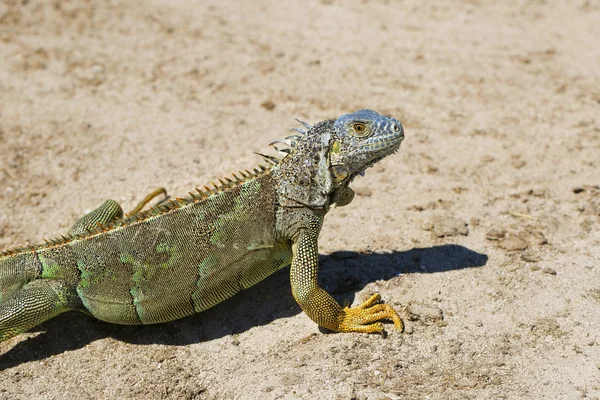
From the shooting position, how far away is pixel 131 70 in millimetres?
11289

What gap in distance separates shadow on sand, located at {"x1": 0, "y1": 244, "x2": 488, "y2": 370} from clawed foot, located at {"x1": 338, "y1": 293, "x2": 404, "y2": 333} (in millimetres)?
468

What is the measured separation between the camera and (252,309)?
6.91 m

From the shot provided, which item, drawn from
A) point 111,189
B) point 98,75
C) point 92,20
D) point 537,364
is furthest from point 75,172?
point 537,364

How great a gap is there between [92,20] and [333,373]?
9613 mm

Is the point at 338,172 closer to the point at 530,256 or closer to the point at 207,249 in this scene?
the point at 207,249

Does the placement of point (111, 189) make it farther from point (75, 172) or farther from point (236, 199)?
point (236, 199)

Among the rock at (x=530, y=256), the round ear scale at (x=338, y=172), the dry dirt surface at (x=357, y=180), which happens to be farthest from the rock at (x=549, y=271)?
the round ear scale at (x=338, y=172)

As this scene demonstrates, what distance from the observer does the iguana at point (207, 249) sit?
6.21 metres

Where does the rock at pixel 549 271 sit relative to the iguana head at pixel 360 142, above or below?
below

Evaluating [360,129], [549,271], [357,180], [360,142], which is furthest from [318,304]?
[357,180]

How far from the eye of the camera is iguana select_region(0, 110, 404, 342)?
6.21 m

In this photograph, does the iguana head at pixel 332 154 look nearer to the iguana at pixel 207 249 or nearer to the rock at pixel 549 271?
the iguana at pixel 207 249

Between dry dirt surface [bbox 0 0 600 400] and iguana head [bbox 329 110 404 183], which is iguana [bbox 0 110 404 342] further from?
dry dirt surface [bbox 0 0 600 400]

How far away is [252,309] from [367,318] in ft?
4.42
